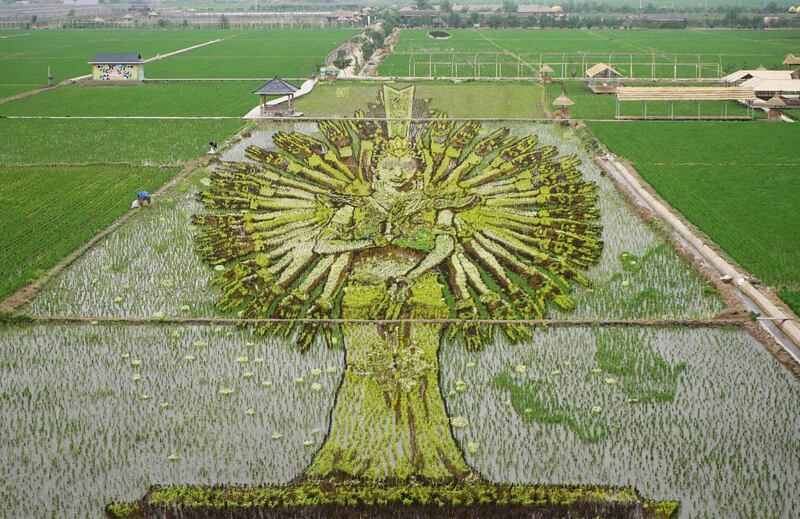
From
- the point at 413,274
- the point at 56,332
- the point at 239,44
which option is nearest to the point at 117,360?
the point at 56,332

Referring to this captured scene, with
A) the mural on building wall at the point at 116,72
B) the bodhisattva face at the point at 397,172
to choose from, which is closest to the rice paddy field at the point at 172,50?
the mural on building wall at the point at 116,72

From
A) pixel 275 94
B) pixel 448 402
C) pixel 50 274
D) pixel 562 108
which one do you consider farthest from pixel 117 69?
pixel 448 402

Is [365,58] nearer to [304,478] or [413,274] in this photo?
[413,274]

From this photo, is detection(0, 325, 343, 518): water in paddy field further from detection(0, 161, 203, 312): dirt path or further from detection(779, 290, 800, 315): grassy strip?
detection(779, 290, 800, 315): grassy strip

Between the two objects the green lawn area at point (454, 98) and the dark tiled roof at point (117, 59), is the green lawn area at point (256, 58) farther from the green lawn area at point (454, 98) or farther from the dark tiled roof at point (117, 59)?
the green lawn area at point (454, 98)

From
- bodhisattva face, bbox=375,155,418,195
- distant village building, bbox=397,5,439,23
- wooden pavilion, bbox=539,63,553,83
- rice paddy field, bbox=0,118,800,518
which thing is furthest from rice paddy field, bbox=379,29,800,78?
rice paddy field, bbox=0,118,800,518

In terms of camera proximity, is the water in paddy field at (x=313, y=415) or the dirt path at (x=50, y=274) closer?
the water in paddy field at (x=313, y=415)

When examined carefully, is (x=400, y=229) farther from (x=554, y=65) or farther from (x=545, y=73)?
(x=554, y=65)
